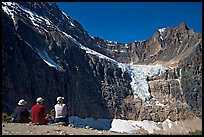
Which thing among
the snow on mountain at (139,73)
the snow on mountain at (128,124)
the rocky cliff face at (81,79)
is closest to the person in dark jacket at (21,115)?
the rocky cliff face at (81,79)

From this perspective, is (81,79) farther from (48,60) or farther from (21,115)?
(21,115)

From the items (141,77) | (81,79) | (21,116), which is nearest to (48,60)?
(81,79)

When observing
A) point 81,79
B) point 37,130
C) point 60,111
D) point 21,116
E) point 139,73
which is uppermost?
point 139,73

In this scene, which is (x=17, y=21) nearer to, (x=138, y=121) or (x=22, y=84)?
(x=22, y=84)

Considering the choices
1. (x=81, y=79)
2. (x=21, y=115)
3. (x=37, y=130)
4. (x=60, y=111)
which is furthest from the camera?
(x=81, y=79)

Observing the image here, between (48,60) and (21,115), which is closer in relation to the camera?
(21,115)

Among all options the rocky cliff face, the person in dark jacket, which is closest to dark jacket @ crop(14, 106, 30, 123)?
the person in dark jacket

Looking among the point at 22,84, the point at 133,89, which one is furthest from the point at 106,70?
the point at 22,84

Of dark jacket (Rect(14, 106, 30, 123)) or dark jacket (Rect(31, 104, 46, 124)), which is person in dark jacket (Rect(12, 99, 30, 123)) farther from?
dark jacket (Rect(31, 104, 46, 124))
